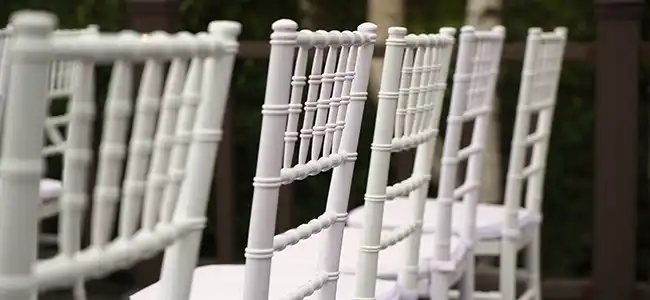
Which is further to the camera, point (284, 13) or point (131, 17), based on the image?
point (284, 13)

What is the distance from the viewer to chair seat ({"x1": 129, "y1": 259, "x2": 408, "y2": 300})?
5.03ft

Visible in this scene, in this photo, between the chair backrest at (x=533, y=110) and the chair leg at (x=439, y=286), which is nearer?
the chair leg at (x=439, y=286)

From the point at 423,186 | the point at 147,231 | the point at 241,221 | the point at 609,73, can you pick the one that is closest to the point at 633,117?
the point at 609,73

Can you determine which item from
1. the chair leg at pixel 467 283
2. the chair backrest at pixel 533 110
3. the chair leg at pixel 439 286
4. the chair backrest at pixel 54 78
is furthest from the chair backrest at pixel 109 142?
the chair backrest at pixel 533 110

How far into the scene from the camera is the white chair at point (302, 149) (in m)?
1.16

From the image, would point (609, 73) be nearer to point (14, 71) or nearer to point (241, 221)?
point (241, 221)

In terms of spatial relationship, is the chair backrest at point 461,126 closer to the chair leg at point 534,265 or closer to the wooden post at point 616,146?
the chair leg at point 534,265

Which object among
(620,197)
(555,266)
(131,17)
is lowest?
(555,266)

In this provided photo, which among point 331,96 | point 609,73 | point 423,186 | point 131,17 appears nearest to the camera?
point 331,96

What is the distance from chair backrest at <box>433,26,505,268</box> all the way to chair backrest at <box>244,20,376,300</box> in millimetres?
580

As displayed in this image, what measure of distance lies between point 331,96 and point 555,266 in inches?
87.9

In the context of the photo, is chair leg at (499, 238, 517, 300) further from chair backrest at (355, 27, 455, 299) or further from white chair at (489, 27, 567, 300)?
chair backrest at (355, 27, 455, 299)

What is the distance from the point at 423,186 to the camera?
75.8 inches

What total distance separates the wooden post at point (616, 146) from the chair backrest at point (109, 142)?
2.02 metres
